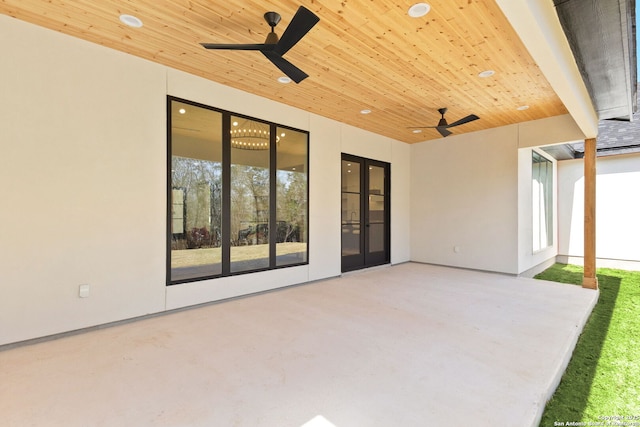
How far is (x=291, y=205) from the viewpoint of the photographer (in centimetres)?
541

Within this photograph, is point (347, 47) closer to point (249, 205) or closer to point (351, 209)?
point (249, 205)

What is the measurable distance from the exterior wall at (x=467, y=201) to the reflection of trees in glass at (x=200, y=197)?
5146 mm

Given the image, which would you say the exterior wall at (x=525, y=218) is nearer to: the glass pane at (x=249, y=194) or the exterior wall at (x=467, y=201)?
the exterior wall at (x=467, y=201)

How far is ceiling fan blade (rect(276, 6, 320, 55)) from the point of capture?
2.35m

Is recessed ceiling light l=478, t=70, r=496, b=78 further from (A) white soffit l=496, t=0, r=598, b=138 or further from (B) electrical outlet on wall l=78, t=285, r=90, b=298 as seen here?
(B) electrical outlet on wall l=78, t=285, r=90, b=298

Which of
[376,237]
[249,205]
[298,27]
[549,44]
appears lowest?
[376,237]

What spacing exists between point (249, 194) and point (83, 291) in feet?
7.83

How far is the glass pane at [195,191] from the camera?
408cm

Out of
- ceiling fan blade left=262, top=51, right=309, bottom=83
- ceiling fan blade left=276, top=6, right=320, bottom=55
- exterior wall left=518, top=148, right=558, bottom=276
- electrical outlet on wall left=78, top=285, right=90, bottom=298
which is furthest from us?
exterior wall left=518, top=148, right=558, bottom=276

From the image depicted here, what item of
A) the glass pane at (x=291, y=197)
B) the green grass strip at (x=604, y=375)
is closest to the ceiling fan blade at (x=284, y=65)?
the glass pane at (x=291, y=197)

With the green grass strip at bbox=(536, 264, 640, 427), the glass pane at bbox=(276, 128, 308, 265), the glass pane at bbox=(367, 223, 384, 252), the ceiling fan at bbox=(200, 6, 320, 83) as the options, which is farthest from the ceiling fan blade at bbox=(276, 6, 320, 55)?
the glass pane at bbox=(367, 223, 384, 252)

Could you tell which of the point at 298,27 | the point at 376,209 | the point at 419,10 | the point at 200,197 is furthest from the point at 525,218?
the point at 200,197

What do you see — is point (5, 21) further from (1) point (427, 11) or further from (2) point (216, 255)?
(1) point (427, 11)

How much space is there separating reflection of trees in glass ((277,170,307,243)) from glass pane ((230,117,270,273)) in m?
0.27
